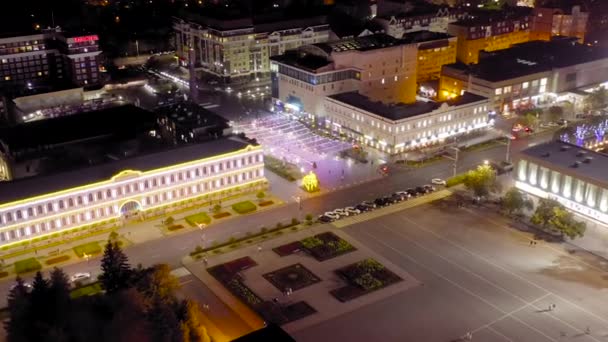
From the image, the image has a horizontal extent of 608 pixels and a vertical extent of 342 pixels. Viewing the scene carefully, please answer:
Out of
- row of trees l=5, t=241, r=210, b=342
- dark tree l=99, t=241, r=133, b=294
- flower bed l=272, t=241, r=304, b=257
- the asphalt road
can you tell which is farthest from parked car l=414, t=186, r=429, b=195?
dark tree l=99, t=241, r=133, b=294

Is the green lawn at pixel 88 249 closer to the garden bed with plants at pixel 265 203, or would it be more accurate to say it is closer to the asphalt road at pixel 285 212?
the asphalt road at pixel 285 212

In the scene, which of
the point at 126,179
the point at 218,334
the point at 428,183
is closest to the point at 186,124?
the point at 126,179

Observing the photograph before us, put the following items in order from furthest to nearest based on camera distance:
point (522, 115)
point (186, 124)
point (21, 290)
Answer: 1. point (522, 115)
2. point (186, 124)
3. point (21, 290)

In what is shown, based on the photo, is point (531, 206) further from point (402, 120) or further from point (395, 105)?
point (395, 105)

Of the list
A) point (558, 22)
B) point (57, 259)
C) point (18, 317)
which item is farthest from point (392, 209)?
point (558, 22)

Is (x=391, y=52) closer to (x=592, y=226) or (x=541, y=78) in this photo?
(x=541, y=78)

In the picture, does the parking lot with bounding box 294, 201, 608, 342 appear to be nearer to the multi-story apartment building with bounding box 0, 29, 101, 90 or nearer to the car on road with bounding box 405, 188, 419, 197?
the car on road with bounding box 405, 188, 419, 197
